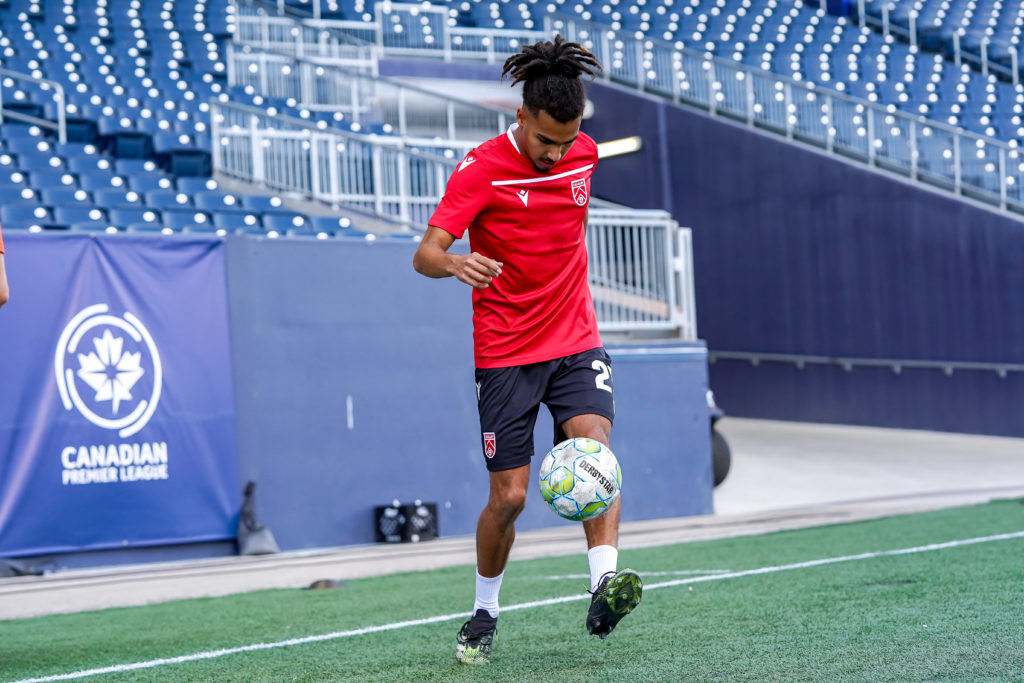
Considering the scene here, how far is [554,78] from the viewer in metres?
3.99

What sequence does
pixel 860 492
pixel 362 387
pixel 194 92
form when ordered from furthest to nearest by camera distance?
pixel 194 92 → pixel 860 492 → pixel 362 387

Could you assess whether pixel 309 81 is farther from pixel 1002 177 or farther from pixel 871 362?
pixel 1002 177

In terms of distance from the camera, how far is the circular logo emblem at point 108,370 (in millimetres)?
8883

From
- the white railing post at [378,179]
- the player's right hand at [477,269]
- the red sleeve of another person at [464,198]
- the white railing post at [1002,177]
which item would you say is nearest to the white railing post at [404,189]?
the white railing post at [378,179]

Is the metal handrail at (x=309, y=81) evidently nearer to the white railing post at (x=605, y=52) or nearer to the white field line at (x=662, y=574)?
the white railing post at (x=605, y=52)

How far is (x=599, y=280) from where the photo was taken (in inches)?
451

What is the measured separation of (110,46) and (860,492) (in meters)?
12.3

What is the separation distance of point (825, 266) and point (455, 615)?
1352cm

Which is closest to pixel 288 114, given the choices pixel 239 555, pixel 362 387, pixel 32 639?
pixel 362 387

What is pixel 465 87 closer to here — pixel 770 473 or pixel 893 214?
pixel 893 214

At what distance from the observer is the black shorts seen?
4246 mm

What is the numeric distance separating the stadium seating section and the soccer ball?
7.66m

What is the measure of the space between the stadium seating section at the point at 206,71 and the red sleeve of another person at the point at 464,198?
7.31 meters

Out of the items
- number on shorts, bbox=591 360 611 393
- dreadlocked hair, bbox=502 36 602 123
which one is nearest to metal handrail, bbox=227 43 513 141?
number on shorts, bbox=591 360 611 393
